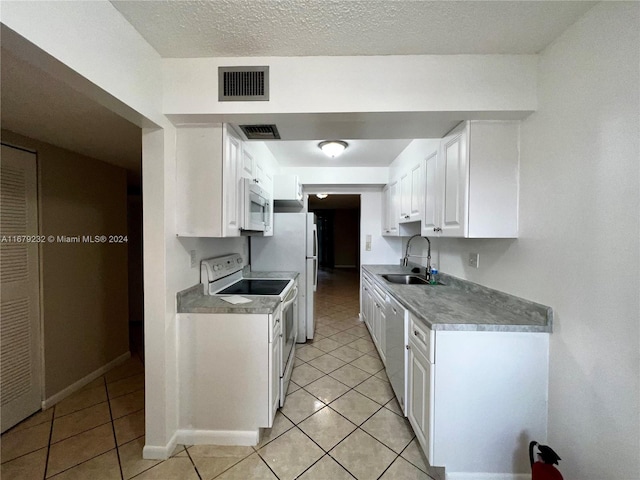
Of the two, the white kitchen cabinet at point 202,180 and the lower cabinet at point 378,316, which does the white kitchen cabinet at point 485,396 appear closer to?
the lower cabinet at point 378,316

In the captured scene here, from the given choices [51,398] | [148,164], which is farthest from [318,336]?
[148,164]

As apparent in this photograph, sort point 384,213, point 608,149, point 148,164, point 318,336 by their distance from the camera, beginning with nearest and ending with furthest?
point 608,149, point 148,164, point 318,336, point 384,213

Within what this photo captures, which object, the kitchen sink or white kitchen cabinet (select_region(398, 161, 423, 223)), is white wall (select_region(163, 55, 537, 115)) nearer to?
white kitchen cabinet (select_region(398, 161, 423, 223))

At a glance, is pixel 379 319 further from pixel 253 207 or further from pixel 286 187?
pixel 286 187

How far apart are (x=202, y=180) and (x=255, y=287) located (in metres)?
1.11

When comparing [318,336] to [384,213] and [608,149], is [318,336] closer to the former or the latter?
[384,213]

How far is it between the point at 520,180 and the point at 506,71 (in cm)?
66

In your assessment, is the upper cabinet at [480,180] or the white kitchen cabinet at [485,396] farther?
the upper cabinet at [480,180]

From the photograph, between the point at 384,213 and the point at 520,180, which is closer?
the point at 520,180

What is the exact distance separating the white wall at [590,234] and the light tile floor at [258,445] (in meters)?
0.83

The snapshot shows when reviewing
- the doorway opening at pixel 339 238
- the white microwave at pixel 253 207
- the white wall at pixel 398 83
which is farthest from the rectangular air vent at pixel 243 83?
the doorway opening at pixel 339 238

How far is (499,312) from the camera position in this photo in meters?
1.52

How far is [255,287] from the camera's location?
7.54 feet

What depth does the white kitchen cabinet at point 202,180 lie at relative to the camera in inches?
63.9
